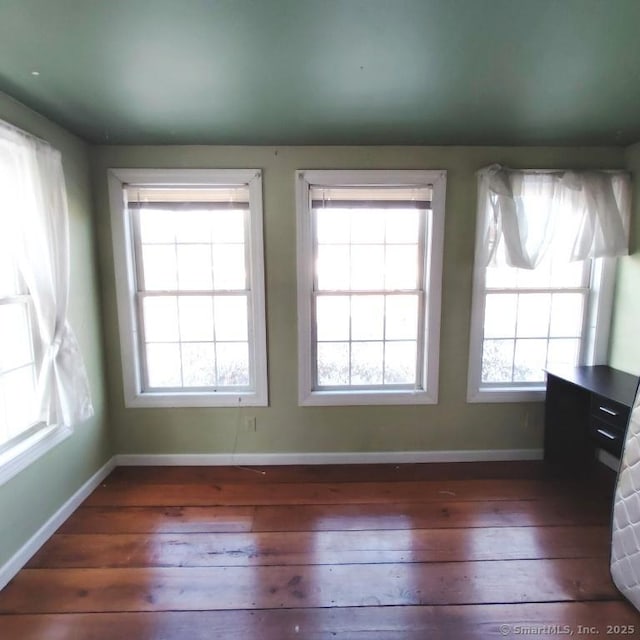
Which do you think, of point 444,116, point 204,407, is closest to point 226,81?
point 444,116

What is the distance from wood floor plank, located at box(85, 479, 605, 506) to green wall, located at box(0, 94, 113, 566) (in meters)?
0.27

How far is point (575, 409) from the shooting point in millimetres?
2316

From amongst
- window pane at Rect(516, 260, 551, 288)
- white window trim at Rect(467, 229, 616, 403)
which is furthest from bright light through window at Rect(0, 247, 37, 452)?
window pane at Rect(516, 260, 551, 288)

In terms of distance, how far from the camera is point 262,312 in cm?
237

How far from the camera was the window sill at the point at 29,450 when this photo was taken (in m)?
1.58

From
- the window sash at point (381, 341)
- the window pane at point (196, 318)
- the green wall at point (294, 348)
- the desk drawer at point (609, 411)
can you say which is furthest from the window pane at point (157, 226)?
the desk drawer at point (609, 411)

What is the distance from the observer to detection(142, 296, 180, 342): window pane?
2.42m

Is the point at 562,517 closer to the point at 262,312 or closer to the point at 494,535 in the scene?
the point at 494,535

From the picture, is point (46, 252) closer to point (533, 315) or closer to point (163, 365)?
point (163, 365)

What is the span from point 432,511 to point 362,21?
7.94ft

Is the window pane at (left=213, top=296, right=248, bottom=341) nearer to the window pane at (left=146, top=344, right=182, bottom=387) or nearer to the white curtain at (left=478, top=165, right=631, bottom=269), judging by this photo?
the window pane at (left=146, top=344, right=182, bottom=387)

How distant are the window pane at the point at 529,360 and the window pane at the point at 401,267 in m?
0.97

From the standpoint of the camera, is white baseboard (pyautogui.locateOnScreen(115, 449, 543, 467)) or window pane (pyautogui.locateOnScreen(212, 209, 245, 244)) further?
white baseboard (pyautogui.locateOnScreen(115, 449, 543, 467))

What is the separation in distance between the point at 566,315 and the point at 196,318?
2800 mm
